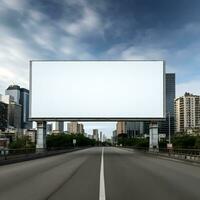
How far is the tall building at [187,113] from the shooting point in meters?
172

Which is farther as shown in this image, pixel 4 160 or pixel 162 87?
pixel 162 87

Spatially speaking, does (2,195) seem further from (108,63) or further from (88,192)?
(108,63)

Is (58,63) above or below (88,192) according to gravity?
above

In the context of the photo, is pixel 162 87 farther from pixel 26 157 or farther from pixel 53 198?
pixel 53 198

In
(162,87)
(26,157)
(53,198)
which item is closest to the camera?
(53,198)

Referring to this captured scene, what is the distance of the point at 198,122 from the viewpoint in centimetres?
18838

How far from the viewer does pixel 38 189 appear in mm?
15234

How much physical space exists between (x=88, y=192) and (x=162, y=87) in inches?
2194

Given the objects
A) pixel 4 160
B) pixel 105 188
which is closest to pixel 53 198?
pixel 105 188

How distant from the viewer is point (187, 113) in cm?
18100

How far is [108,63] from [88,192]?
56.2m

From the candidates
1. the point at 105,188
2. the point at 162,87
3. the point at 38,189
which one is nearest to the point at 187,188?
the point at 105,188

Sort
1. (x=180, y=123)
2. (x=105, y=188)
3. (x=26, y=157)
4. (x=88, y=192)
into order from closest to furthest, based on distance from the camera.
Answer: (x=88, y=192)
(x=105, y=188)
(x=26, y=157)
(x=180, y=123)

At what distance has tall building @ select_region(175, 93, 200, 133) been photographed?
172 metres
